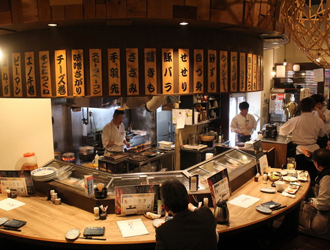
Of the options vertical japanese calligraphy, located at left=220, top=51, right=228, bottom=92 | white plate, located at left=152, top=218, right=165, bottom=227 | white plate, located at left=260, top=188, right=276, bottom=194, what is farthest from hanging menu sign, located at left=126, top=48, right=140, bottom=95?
white plate, located at left=260, top=188, right=276, bottom=194

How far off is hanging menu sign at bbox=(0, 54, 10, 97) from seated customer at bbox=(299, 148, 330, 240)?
155 inches

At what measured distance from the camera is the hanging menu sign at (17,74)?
324cm

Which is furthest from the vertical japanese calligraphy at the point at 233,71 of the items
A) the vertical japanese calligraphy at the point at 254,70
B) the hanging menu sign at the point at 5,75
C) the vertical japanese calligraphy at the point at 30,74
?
the hanging menu sign at the point at 5,75

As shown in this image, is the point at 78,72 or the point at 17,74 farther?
the point at 17,74

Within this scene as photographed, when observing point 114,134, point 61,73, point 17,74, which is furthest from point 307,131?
point 17,74

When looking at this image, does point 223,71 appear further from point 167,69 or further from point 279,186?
point 279,186

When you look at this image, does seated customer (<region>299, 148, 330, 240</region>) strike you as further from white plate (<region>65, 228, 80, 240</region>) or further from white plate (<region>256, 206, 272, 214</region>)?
white plate (<region>65, 228, 80, 240</region>)

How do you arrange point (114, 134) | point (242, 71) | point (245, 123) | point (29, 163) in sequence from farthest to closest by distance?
point (245, 123) < point (114, 134) < point (29, 163) < point (242, 71)

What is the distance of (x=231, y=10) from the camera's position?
9.61ft

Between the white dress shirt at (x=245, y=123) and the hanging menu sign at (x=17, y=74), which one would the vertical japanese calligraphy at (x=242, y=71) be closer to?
the hanging menu sign at (x=17, y=74)

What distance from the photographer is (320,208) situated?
12.7 feet

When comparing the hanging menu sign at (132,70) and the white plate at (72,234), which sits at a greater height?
the hanging menu sign at (132,70)

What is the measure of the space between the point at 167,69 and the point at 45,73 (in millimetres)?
1252

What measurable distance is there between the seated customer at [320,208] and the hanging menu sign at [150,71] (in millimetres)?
2531
